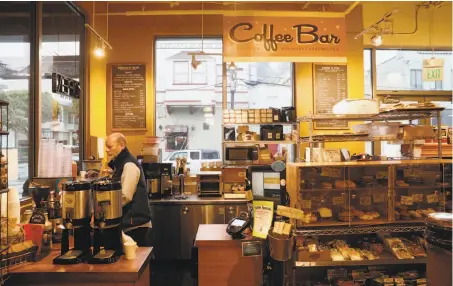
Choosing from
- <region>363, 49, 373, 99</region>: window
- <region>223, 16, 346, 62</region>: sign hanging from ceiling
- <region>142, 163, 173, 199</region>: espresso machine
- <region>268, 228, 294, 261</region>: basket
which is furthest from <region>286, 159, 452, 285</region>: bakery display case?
<region>363, 49, 373, 99</region>: window

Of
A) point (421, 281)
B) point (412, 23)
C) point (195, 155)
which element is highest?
point (412, 23)

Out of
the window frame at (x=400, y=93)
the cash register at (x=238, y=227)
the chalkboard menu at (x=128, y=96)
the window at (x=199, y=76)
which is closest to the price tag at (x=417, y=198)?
the cash register at (x=238, y=227)

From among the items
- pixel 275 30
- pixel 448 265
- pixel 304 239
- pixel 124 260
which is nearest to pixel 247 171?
pixel 304 239

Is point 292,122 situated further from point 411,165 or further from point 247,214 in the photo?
point 247,214

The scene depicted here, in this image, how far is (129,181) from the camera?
9.73 ft

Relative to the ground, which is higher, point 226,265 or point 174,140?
point 174,140

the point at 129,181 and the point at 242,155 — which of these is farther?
the point at 242,155

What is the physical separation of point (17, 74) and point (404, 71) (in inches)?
218

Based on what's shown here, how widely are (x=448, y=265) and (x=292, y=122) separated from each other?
3.41 metres

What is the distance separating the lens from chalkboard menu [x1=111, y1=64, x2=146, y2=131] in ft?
17.0

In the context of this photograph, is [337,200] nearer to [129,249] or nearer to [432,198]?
[432,198]

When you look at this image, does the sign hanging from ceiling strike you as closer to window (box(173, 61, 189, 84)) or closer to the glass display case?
the glass display case

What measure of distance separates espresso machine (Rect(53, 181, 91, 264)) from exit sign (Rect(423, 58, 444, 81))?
A: 4.53m

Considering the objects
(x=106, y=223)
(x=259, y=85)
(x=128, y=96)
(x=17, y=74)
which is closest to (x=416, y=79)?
(x=259, y=85)
